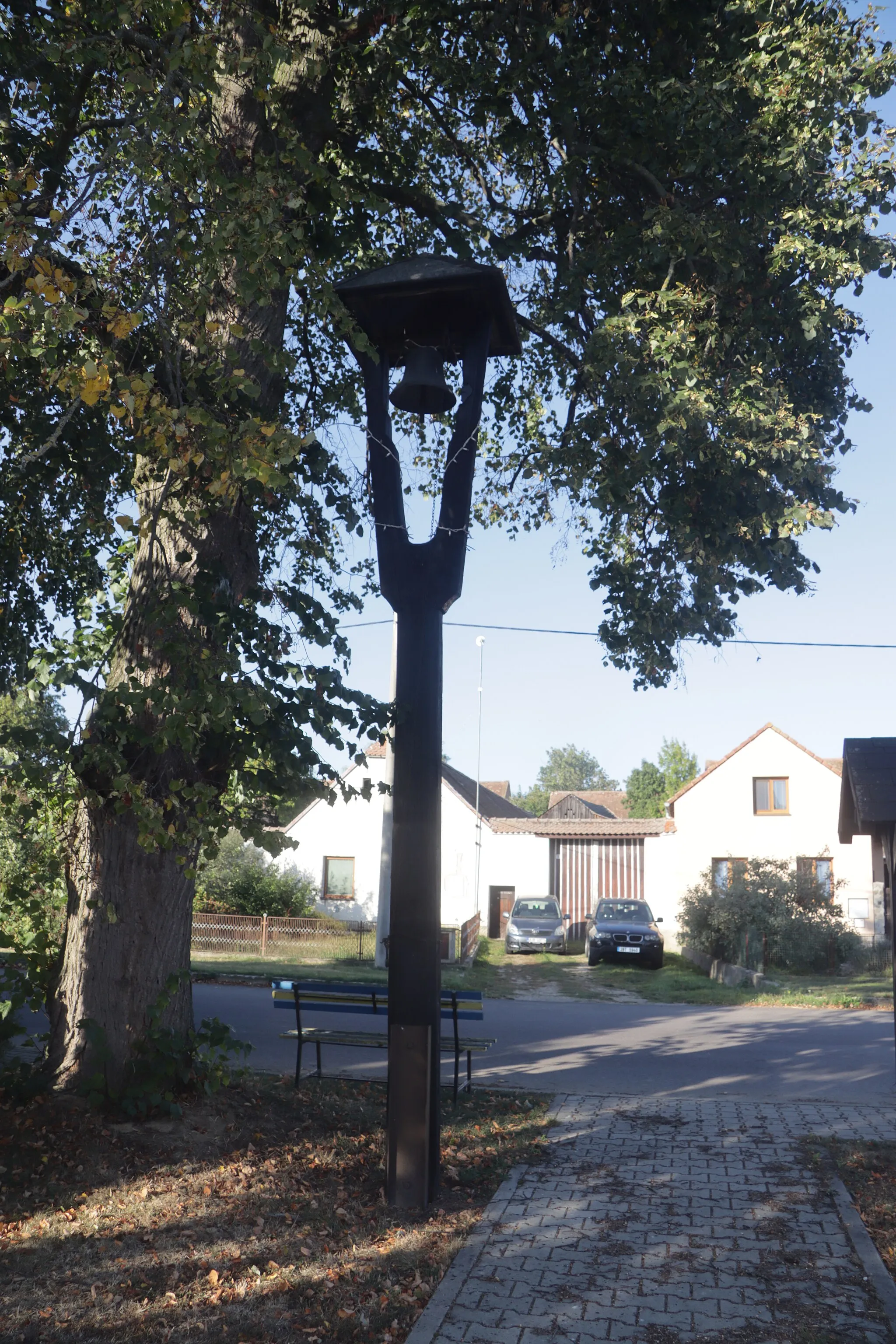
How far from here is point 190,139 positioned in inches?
256

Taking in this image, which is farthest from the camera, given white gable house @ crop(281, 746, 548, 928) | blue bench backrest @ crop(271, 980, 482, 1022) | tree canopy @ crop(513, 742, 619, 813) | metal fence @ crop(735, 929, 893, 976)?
tree canopy @ crop(513, 742, 619, 813)

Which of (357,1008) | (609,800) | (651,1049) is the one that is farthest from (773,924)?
(609,800)

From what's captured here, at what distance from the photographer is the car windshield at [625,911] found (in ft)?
91.6

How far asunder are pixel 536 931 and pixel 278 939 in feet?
24.9

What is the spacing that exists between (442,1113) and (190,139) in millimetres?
7369

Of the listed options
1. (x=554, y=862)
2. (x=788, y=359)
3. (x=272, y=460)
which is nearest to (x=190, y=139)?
(x=272, y=460)

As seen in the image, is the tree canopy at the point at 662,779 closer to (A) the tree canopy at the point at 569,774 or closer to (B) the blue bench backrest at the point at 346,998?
(A) the tree canopy at the point at 569,774

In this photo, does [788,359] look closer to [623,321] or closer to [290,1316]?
[623,321]

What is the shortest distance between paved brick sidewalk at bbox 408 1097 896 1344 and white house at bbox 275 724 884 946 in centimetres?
2622

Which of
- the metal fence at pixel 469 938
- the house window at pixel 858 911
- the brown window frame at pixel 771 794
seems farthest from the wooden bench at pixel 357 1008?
the brown window frame at pixel 771 794

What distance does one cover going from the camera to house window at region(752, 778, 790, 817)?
111 ft

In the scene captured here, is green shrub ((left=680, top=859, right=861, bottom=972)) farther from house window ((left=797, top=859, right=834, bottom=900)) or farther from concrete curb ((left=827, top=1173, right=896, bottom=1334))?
concrete curb ((left=827, top=1173, right=896, bottom=1334))

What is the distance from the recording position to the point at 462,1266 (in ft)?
17.4

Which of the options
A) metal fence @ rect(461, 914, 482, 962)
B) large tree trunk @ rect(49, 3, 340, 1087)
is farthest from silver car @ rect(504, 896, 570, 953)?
large tree trunk @ rect(49, 3, 340, 1087)
